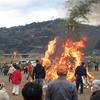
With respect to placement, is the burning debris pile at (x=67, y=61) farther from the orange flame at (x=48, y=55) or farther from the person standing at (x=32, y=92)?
the person standing at (x=32, y=92)

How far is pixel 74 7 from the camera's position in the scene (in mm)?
23688

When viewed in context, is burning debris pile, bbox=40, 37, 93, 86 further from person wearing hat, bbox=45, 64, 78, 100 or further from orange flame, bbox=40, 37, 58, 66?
person wearing hat, bbox=45, 64, 78, 100

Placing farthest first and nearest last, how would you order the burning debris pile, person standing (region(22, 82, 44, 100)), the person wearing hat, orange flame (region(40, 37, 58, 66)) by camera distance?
orange flame (region(40, 37, 58, 66)) < the burning debris pile < the person wearing hat < person standing (region(22, 82, 44, 100))

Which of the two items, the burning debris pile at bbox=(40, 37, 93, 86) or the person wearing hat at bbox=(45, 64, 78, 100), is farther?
the burning debris pile at bbox=(40, 37, 93, 86)

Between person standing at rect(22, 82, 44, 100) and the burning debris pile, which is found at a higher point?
person standing at rect(22, 82, 44, 100)

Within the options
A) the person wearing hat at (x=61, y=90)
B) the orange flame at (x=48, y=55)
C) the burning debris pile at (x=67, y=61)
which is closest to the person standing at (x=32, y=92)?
the person wearing hat at (x=61, y=90)

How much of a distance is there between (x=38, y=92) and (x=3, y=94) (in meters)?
1.63

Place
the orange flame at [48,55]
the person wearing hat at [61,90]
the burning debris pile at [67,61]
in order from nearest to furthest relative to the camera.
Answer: the person wearing hat at [61,90]
the burning debris pile at [67,61]
the orange flame at [48,55]

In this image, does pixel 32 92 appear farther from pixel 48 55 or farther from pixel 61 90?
pixel 48 55

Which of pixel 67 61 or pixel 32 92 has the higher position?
pixel 32 92

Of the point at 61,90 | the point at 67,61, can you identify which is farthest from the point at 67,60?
the point at 61,90

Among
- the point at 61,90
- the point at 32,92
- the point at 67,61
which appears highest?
the point at 32,92

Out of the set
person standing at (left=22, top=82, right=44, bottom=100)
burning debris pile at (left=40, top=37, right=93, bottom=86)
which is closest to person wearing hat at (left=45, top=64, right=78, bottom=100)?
person standing at (left=22, top=82, right=44, bottom=100)

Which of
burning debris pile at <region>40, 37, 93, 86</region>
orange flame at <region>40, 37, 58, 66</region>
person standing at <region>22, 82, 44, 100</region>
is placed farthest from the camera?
orange flame at <region>40, 37, 58, 66</region>
